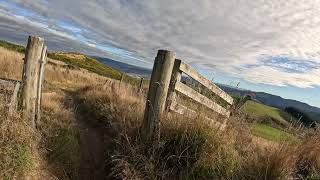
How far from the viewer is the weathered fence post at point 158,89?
6715 mm

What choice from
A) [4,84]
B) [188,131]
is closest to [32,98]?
[4,84]

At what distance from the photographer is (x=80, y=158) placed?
725 cm

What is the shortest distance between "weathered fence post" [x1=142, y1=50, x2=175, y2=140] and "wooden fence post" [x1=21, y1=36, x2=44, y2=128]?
2.08 metres

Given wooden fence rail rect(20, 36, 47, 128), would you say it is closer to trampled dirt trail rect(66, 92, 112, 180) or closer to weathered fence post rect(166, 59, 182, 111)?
trampled dirt trail rect(66, 92, 112, 180)

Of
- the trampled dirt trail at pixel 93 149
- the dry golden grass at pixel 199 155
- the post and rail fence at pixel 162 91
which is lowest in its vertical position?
the trampled dirt trail at pixel 93 149

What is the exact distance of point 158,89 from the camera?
679cm

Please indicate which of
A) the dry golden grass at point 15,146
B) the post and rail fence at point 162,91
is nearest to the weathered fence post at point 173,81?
the post and rail fence at point 162,91

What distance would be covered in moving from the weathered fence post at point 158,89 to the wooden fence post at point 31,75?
2.08 meters

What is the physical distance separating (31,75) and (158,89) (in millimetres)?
2353

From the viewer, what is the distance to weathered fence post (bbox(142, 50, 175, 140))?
6715 mm

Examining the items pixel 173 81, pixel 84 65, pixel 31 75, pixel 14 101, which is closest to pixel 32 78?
pixel 31 75

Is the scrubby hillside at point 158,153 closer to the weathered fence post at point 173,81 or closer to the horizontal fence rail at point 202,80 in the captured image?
the weathered fence post at point 173,81

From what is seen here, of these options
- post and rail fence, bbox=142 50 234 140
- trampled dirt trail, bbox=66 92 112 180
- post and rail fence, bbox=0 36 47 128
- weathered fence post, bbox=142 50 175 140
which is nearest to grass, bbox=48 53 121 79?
trampled dirt trail, bbox=66 92 112 180

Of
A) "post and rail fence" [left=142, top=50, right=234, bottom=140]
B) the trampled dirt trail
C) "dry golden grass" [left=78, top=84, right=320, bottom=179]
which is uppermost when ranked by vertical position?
"post and rail fence" [left=142, top=50, right=234, bottom=140]
